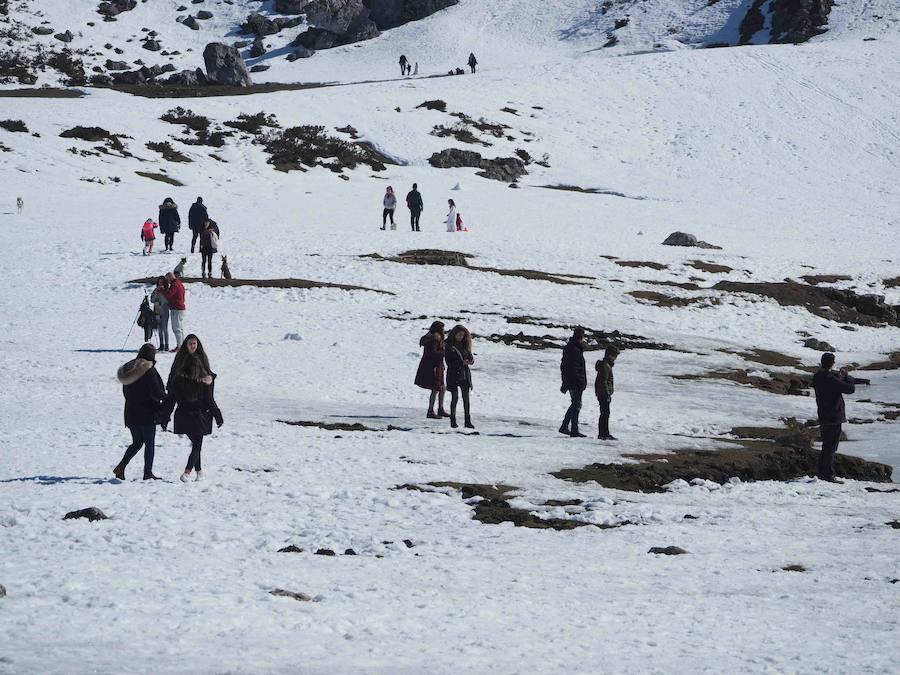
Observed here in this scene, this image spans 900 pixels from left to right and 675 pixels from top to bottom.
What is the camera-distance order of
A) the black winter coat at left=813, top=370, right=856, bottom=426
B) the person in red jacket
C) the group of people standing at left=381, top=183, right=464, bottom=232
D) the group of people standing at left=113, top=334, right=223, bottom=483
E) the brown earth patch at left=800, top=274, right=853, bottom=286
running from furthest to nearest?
the group of people standing at left=381, top=183, right=464, bottom=232 < the brown earth patch at left=800, top=274, right=853, bottom=286 < the person in red jacket < the black winter coat at left=813, top=370, right=856, bottom=426 < the group of people standing at left=113, top=334, right=223, bottom=483

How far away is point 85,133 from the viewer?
6500 centimetres

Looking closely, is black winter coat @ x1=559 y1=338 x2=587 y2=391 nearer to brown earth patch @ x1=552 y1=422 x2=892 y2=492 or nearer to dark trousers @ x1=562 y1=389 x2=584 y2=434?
dark trousers @ x1=562 y1=389 x2=584 y2=434

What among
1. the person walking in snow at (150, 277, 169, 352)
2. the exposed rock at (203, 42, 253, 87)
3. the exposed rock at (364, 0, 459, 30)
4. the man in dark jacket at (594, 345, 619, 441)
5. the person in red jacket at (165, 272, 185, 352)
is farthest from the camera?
the exposed rock at (364, 0, 459, 30)

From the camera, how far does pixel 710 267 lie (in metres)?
44.5

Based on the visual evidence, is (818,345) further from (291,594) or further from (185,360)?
(291,594)

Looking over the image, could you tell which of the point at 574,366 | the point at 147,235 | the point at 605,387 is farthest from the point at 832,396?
the point at 147,235

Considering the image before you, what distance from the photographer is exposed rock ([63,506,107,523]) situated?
38.4ft

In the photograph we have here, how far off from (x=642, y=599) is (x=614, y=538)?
8.71 ft

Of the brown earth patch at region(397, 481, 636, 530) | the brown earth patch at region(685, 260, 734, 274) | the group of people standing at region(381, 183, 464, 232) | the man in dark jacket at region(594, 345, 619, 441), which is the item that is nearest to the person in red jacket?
the man in dark jacket at region(594, 345, 619, 441)

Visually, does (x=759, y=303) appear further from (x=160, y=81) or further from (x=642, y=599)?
(x=160, y=81)

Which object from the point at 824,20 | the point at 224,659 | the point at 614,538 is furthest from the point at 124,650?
the point at 824,20

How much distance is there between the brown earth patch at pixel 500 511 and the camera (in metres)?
13.0

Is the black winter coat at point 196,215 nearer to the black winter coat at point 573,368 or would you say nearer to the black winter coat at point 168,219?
the black winter coat at point 168,219

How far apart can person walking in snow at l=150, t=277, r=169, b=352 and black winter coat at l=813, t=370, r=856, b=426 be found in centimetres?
1487
